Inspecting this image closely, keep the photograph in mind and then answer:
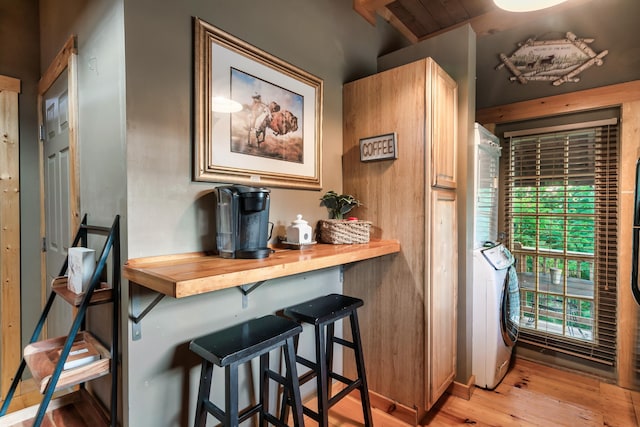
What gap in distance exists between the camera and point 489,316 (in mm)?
2219

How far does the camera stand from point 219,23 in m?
1.47

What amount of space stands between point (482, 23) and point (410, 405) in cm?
289

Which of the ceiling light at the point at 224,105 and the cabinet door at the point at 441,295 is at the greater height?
the ceiling light at the point at 224,105

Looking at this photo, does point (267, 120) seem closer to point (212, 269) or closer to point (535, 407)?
point (212, 269)

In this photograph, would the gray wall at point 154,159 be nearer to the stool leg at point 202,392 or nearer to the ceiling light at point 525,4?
the stool leg at point 202,392

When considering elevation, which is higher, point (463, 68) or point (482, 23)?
point (482, 23)

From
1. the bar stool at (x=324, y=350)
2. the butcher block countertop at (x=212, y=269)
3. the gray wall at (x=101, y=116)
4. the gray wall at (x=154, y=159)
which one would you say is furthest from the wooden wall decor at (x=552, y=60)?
the gray wall at (x=101, y=116)

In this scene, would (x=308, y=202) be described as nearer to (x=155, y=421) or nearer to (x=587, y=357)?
(x=155, y=421)

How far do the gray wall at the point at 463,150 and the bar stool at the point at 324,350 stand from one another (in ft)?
2.89

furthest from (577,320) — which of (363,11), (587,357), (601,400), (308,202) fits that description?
(363,11)

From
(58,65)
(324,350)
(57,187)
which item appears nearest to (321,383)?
(324,350)

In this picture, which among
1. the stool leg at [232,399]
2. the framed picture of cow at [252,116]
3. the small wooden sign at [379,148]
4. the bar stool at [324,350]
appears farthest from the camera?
the small wooden sign at [379,148]

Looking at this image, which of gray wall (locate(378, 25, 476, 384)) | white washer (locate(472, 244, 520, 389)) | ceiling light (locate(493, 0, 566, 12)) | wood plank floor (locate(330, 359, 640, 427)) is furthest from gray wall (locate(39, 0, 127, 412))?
white washer (locate(472, 244, 520, 389))

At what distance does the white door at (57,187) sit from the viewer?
186cm
